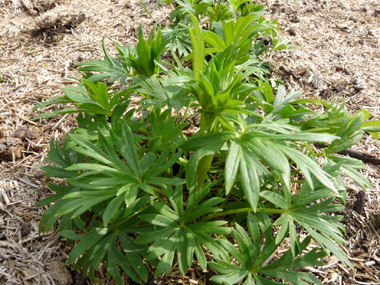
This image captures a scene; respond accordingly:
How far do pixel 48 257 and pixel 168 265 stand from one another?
32.5 inches

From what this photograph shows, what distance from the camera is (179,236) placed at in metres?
1.41

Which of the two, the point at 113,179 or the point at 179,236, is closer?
the point at 113,179

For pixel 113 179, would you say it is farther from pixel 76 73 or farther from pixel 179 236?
pixel 76 73

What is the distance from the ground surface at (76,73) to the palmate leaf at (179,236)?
0.38 metres

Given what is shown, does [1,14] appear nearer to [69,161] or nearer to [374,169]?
[69,161]

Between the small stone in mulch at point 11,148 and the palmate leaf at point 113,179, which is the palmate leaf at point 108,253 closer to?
the palmate leaf at point 113,179

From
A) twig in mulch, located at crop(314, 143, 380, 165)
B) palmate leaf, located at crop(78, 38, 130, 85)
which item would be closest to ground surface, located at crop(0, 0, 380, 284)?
twig in mulch, located at crop(314, 143, 380, 165)

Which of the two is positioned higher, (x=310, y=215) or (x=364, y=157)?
(x=310, y=215)

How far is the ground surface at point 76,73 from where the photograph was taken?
5.86 ft

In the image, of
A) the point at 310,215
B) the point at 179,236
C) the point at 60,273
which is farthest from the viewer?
the point at 60,273

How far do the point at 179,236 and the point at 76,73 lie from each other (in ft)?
6.71

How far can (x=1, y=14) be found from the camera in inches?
138

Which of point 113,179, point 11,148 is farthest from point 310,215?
point 11,148

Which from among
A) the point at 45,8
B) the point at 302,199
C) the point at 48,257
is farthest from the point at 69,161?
the point at 45,8
